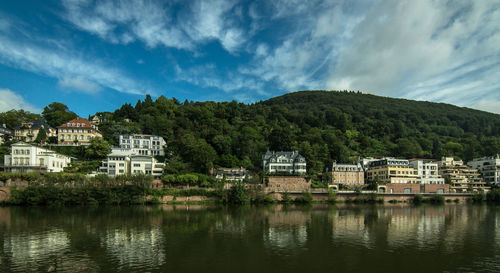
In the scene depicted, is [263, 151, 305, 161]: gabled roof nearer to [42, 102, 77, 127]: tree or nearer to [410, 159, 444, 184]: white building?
[410, 159, 444, 184]: white building

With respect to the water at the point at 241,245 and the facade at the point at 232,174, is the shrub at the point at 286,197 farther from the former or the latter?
the water at the point at 241,245

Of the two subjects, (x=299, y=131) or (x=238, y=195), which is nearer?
(x=238, y=195)

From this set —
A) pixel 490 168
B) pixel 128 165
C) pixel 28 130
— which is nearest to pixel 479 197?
pixel 490 168

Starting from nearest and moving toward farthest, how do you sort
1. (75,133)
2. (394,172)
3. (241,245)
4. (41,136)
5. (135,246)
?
(135,246), (241,245), (41,136), (75,133), (394,172)

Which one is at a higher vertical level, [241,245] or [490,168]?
[490,168]

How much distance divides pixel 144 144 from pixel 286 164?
35.4 metres

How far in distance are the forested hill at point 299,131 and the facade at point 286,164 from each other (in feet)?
9.39

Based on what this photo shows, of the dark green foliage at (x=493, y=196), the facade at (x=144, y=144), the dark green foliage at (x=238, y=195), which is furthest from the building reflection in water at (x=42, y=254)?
the dark green foliage at (x=493, y=196)

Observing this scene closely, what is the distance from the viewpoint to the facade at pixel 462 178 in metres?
78.8

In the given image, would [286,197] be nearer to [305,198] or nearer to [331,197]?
[305,198]

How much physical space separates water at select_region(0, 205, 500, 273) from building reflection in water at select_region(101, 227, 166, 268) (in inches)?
2.5

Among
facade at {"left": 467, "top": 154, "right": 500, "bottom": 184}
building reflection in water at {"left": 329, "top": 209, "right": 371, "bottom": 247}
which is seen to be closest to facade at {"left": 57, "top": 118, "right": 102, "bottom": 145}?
building reflection in water at {"left": 329, "top": 209, "right": 371, "bottom": 247}

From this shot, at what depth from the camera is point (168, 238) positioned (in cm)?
2612

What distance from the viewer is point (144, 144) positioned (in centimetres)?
7625
